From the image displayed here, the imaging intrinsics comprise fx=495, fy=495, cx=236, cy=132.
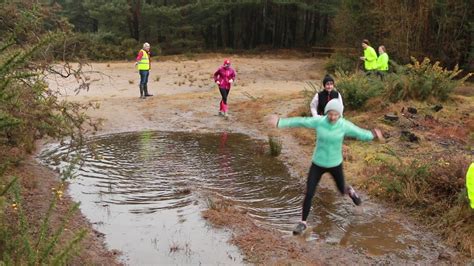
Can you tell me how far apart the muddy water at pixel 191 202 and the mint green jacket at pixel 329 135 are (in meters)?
1.03

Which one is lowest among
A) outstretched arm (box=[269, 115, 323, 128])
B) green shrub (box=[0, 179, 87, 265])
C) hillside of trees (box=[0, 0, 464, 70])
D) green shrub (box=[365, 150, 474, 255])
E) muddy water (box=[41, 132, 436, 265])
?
muddy water (box=[41, 132, 436, 265])

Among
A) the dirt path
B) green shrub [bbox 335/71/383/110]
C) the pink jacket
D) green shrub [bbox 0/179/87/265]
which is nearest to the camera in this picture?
green shrub [bbox 0/179/87/265]

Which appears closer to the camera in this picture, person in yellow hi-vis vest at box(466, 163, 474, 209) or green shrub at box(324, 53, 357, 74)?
person in yellow hi-vis vest at box(466, 163, 474, 209)

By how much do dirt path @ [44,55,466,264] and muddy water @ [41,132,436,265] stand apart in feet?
0.89

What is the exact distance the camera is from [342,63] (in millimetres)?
26172

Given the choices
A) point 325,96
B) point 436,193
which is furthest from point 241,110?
point 436,193

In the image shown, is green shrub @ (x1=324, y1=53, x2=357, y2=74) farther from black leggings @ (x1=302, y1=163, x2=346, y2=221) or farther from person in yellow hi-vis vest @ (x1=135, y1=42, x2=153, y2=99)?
black leggings @ (x1=302, y1=163, x2=346, y2=221)

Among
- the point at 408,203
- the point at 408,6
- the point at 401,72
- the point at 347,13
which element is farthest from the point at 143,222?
the point at 347,13

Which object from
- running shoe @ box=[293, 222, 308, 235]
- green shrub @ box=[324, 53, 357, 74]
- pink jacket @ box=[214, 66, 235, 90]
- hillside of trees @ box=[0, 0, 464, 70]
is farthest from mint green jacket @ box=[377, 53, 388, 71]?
running shoe @ box=[293, 222, 308, 235]

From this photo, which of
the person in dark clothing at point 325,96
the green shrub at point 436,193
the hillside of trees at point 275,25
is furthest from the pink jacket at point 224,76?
the hillside of trees at point 275,25

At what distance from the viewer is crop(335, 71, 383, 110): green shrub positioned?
44.1 feet

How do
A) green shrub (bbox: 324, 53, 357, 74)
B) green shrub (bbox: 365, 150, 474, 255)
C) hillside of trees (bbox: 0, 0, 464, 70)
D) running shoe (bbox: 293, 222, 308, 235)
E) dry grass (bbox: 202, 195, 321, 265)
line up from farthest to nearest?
green shrub (bbox: 324, 53, 357, 74) → hillside of trees (bbox: 0, 0, 464, 70) → running shoe (bbox: 293, 222, 308, 235) → green shrub (bbox: 365, 150, 474, 255) → dry grass (bbox: 202, 195, 321, 265)

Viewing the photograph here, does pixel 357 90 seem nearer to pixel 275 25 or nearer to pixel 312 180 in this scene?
pixel 312 180

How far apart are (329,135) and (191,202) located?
99.3 inches
